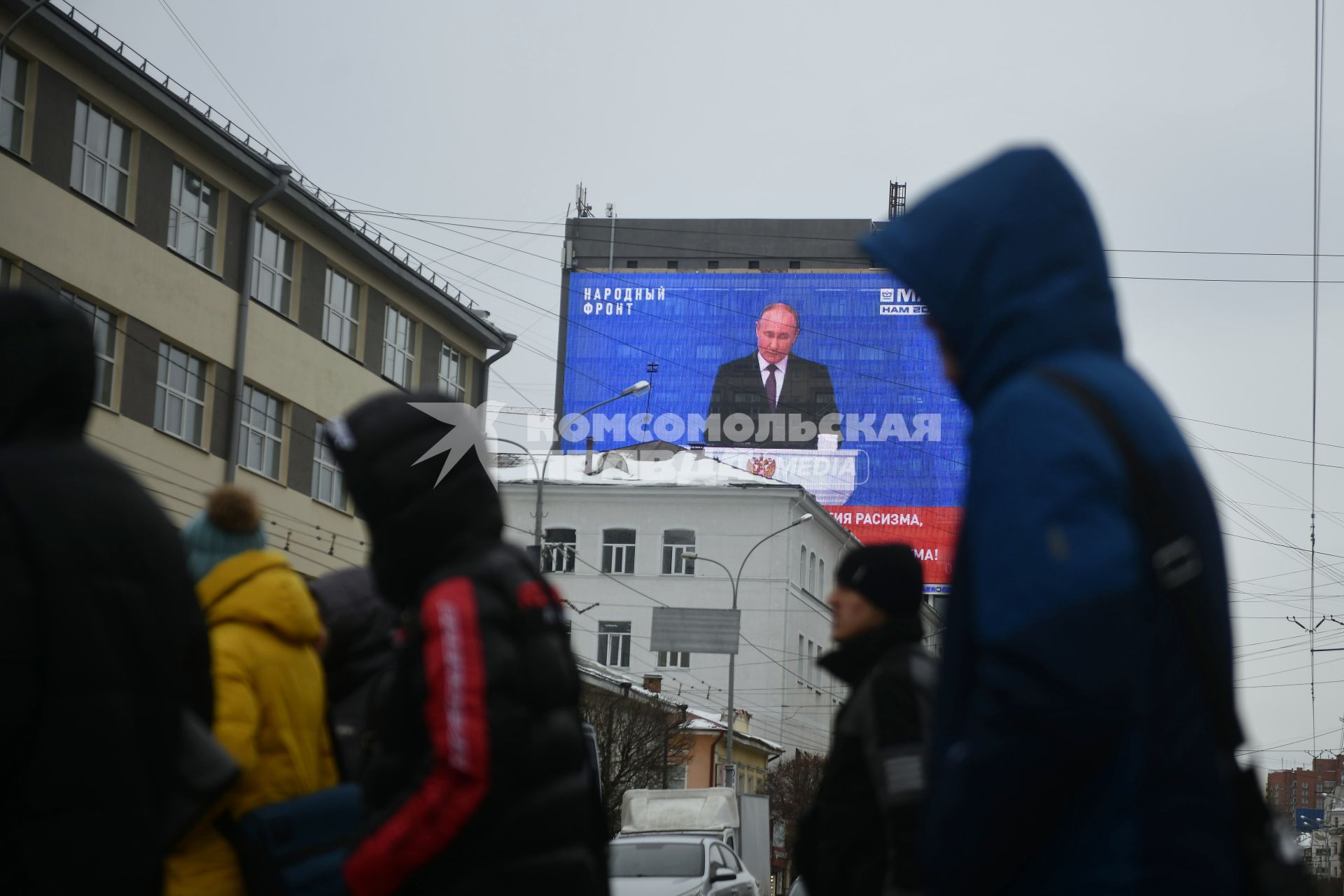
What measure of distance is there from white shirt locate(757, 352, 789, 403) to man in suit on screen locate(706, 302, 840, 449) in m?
0.04

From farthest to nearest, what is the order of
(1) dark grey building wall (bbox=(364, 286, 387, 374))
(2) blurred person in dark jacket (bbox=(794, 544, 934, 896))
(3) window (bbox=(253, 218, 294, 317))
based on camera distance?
(1) dark grey building wall (bbox=(364, 286, 387, 374)) → (3) window (bbox=(253, 218, 294, 317)) → (2) blurred person in dark jacket (bbox=(794, 544, 934, 896))

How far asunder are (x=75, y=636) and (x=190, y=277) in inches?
1202

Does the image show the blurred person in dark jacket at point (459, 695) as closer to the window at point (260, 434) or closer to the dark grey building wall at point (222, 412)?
the dark grey building wall at point (222, 412)

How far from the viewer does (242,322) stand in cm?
3388

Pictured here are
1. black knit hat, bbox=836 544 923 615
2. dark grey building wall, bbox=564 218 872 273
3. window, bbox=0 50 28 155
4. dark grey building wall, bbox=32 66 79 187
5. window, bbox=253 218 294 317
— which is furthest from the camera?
dark grey building wall, bbox=564 218 872 273

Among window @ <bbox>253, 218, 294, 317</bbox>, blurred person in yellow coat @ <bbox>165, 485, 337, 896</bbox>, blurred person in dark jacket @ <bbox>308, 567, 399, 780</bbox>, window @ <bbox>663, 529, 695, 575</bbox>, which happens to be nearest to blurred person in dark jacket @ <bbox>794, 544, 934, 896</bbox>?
blurred person in yellow coat @ <bbox>165, 485, 337, 896</bbox>

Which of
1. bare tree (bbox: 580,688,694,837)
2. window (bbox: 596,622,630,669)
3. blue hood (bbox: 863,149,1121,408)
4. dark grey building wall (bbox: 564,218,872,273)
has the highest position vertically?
dark grey building wall (bbox: 564,218,872,273)

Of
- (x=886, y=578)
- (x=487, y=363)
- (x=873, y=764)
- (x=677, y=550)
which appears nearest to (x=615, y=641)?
(x=677, y=550)

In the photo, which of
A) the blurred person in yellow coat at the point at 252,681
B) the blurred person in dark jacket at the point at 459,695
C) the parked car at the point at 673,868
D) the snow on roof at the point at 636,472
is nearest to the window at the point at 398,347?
the parked car at the point at 673,868

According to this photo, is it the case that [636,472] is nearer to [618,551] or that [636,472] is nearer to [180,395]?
[618,551]

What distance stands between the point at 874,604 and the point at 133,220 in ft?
92.7

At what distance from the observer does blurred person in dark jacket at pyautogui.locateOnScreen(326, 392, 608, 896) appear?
3.21 metres

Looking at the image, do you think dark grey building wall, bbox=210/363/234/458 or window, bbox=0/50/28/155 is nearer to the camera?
window, bbox=0/50/28/155

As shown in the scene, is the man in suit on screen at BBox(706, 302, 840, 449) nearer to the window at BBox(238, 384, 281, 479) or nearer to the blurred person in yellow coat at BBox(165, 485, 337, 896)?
the window at BBox(238, 384, 281, 479)
